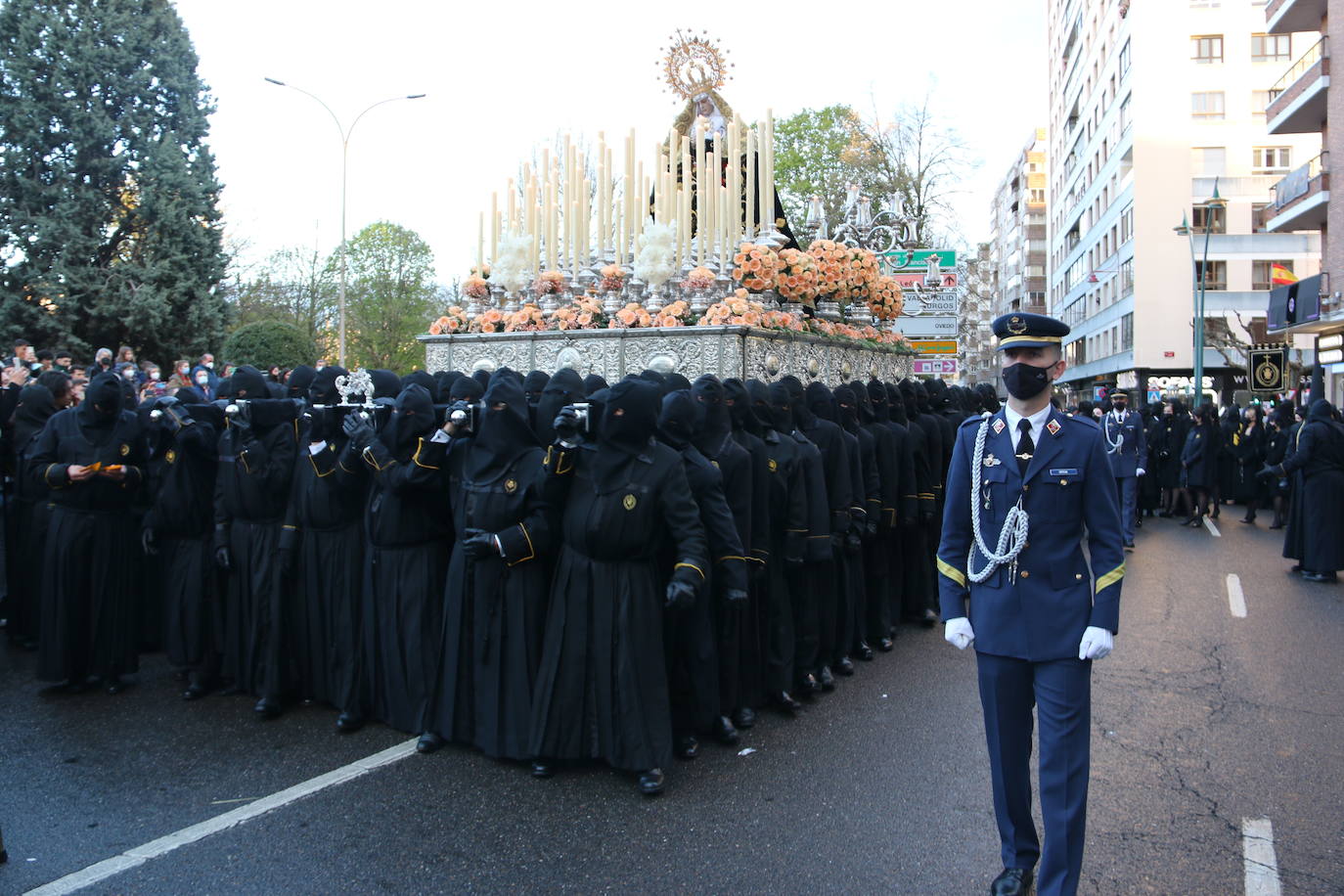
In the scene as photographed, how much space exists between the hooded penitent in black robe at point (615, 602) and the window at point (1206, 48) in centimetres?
5311

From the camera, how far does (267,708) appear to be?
6438 millimetres

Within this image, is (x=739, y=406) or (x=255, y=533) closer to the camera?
(x=739, y=406)

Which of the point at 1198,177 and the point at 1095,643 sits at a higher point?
the point at 1198,177

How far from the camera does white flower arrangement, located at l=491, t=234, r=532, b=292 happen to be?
40.2ft

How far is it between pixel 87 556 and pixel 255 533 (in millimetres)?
1278

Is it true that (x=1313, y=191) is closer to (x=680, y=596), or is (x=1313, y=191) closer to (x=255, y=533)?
(x=680, y=596)

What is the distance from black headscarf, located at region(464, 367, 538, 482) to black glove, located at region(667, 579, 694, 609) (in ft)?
4.20

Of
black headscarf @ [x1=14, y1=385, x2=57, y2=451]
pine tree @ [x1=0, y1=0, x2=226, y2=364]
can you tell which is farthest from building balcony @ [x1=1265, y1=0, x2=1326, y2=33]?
black headscarf @ [x1=14, y1=385, x2=57, y2=451]

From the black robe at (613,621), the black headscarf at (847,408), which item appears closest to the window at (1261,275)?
the black headscarf at (847,408)

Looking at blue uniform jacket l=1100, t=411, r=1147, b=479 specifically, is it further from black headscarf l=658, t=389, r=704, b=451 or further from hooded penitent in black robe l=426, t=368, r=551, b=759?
hooded penitent in black robe l=426, t=368, r=551, b=759

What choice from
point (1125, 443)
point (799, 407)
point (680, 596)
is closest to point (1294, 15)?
point (1125, 443)

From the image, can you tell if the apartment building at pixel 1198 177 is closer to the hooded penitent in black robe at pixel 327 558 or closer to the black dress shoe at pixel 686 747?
the black dress shoe at pixel 686 747

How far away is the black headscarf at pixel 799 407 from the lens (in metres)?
7.30

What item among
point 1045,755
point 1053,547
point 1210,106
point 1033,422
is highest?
point 1210,106
